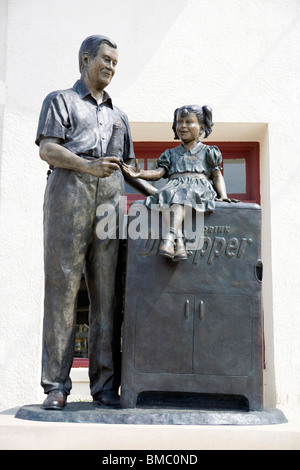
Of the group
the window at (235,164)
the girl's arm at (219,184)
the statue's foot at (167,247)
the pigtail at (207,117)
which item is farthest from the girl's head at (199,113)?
the window at (235,164)

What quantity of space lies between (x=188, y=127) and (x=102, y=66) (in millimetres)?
657

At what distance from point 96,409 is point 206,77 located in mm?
4616

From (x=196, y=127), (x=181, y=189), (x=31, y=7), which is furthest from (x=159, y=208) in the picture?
(x=31, y=7)

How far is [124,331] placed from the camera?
3518 millimetres

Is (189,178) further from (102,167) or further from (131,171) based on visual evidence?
(102,167)

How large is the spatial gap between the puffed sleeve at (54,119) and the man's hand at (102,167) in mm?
300

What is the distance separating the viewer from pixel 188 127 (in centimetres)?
381

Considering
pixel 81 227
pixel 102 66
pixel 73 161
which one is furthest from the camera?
pixel 102 66

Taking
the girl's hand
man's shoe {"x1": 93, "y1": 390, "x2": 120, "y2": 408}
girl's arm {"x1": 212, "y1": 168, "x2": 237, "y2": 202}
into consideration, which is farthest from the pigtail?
man's shoe {"x1": 93, "y1": 390, "x2": 120, "y2": 408}

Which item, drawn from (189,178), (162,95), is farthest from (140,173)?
(162,95)

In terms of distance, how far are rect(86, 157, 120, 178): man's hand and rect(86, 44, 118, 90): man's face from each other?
0.64 m

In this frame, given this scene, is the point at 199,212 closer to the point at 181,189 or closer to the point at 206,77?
the point at 181,189

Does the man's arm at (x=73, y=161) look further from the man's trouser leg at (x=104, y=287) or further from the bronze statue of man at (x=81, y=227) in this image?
the man's trouser leg at (x=104, y=287)

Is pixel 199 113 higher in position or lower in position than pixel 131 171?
higher
